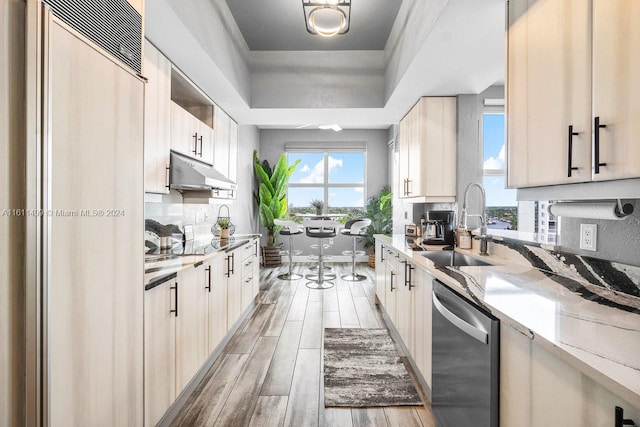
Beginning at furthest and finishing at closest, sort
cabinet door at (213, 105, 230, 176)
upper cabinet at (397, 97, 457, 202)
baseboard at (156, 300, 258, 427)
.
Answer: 1. cabinet door at (213, 105, 230, 176)
2. upper cabinet at (397, 97, 457, 202)
3. baseboard at (156, 300, 258, 427)

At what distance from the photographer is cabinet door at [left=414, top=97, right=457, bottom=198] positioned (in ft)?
11.1

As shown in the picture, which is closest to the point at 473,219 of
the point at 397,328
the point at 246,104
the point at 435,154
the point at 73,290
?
the point at 435,154

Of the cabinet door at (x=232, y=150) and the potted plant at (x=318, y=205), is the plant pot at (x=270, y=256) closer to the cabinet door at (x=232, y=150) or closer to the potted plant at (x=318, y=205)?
the potted plant at (x=318, y=205)

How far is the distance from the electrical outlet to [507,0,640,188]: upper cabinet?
362 mm

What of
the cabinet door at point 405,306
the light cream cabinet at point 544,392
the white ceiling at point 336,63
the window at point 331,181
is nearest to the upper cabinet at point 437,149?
the white ceiling at point 336,63

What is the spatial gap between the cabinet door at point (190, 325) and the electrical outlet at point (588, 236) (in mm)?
2096

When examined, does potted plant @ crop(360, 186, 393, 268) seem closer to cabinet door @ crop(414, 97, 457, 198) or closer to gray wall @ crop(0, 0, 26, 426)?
cabinet door @ crop(414, 97, 457, 198)

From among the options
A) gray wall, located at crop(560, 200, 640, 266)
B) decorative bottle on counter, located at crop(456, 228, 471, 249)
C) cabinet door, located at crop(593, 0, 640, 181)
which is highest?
cabinet door, located at crop(593, 0, 640, 181)

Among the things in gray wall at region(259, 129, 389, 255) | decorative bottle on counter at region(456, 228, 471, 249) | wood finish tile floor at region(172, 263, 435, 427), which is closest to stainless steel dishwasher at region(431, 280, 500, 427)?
wood finish tile floor at region(172, 263, 435, 427)

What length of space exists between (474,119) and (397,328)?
2121mm

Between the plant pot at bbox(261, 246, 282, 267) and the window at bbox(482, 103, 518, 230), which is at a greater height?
the window at bbox(482, 103, 518, 230)

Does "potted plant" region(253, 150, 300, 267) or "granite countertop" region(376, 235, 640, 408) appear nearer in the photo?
"granite countertop" region(376, 235, 640, 408)

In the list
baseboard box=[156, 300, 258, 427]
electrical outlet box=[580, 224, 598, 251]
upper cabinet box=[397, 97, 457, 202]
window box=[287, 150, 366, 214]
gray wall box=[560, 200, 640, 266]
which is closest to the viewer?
gray wall box=[560, 200, 640, 266]

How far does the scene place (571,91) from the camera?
127cm
